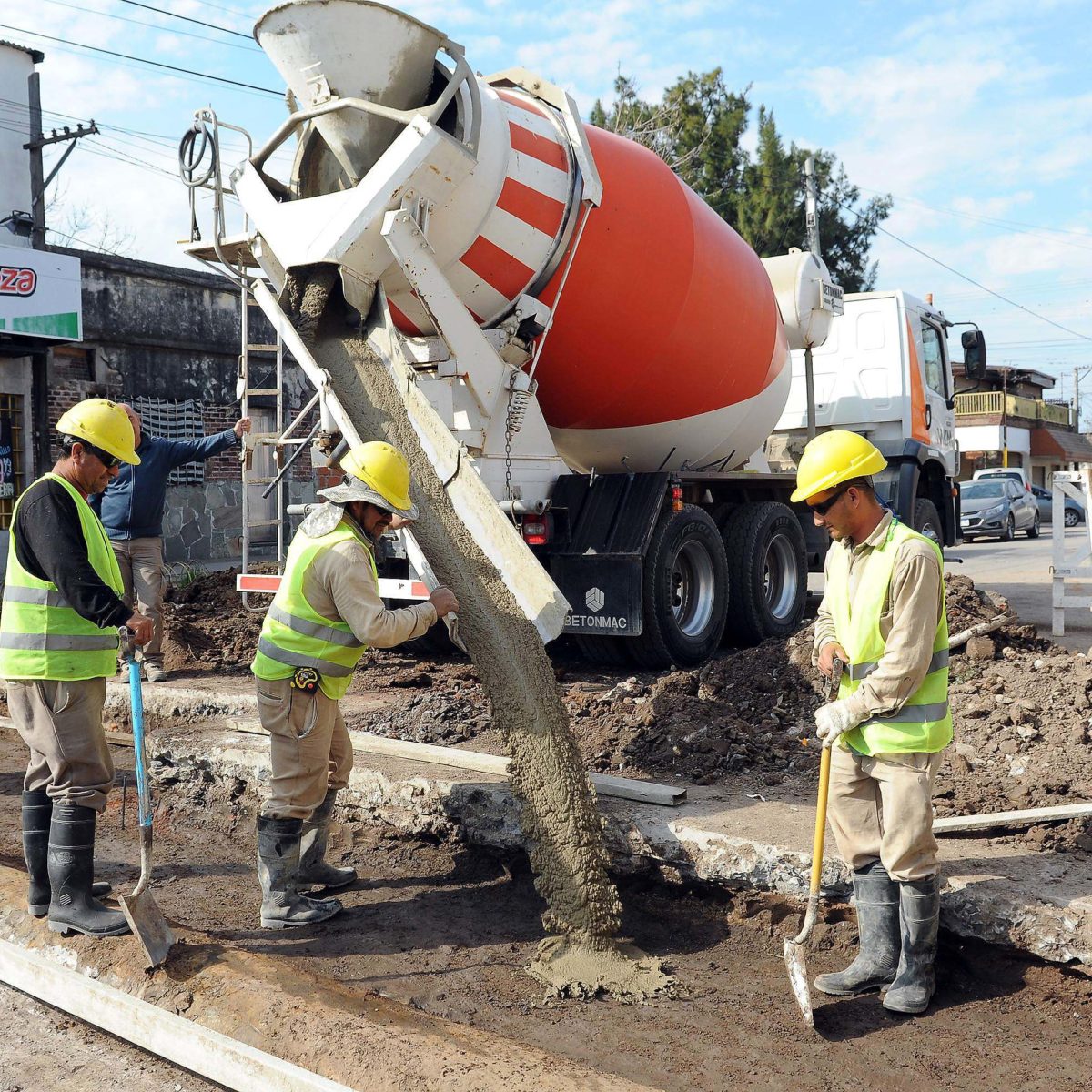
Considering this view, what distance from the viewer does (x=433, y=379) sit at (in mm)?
5500

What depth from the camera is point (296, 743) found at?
3.82 meters

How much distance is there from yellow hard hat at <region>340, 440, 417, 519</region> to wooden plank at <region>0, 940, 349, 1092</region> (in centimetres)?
174

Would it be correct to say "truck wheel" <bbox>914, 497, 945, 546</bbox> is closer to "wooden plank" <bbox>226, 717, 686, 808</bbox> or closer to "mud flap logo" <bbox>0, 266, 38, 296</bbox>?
"wooden plank" <bbox>226, 717, 686, 808</bbox>

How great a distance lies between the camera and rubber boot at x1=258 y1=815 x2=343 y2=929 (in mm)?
3875

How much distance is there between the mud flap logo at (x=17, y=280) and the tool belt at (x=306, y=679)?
36.1 feet

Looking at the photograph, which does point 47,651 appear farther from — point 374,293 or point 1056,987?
point 1056,987

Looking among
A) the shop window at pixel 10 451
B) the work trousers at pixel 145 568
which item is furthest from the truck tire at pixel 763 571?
the shop window at pixel 10 451

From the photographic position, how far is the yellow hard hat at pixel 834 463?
3.19 metres

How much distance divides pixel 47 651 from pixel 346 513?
43.5 inches

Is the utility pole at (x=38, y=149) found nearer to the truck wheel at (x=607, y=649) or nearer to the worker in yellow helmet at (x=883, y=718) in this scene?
the truck wheel at (x=607, y=649)

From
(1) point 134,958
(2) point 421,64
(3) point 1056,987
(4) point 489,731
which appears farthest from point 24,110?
(3) point 1056,987

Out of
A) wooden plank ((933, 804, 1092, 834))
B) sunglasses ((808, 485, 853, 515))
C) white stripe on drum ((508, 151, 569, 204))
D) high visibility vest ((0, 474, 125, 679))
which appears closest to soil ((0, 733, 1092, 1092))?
wooden plank ((933, 804, 1092, 834))

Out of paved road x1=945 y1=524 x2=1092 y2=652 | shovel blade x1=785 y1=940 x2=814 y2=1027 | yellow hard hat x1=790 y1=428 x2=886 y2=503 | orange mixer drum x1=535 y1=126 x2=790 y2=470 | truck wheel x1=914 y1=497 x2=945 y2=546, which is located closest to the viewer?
shovel blade x1=785 y1=940 x2=814 y2=1027

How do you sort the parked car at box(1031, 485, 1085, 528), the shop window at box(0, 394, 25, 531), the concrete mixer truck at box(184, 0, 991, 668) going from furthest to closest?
the parked car at box(1031, 485, 1085, 528)
the shop window at box(0, 394, 25, 531)
the concrete mixer truck at box(184, 0, 991, 668)
